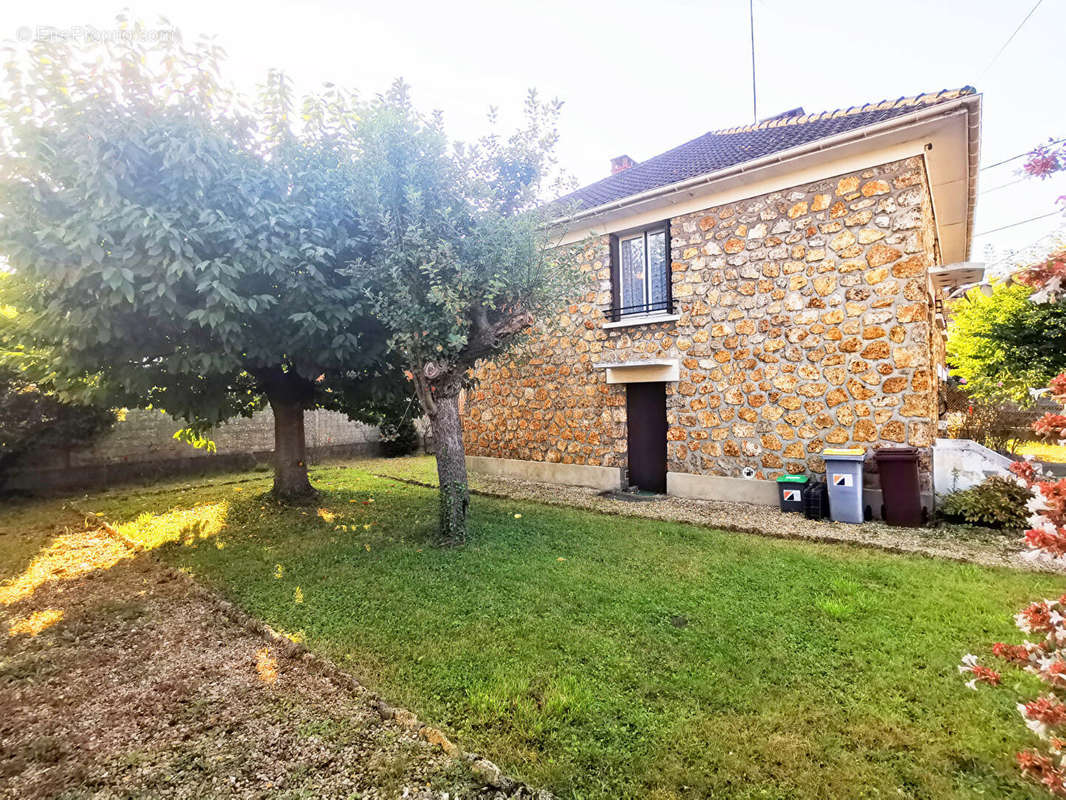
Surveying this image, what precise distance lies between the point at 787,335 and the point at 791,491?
2.34 meters

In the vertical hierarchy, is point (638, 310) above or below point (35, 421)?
above

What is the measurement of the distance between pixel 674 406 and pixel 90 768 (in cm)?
804

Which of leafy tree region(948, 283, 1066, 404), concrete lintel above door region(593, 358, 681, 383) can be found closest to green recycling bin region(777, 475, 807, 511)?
concrete lintel above door region(593, 358, 681, 383)

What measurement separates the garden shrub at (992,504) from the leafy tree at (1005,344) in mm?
4214

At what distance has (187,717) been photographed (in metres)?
2.88

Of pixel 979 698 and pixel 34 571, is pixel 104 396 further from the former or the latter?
pixel 979 698

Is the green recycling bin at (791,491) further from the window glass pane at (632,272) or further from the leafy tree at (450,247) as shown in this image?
the leafy tree at (450,247)

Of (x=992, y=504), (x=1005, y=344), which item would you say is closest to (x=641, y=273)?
(x=992, y=504)

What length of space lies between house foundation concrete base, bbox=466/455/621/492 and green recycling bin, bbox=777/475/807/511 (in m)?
2.94

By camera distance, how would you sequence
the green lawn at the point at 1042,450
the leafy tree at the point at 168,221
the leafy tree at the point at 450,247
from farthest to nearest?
the green lawn at the point at 1042,450
the leafy tree at the point at 450,247
the leafy tree at the point at 168,221

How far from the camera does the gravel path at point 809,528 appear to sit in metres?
5.22

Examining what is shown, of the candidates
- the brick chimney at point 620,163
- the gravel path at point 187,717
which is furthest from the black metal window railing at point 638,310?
the gravel path at point 187,717

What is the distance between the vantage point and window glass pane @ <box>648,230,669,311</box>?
29.6 feet

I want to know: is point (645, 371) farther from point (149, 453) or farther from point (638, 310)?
point (149, 453)
